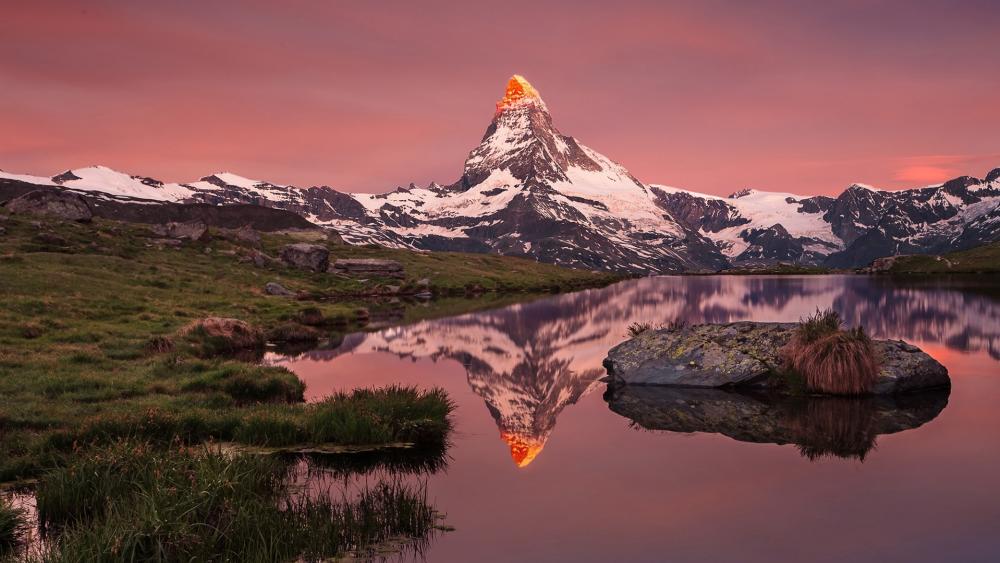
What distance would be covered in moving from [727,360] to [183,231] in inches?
4573

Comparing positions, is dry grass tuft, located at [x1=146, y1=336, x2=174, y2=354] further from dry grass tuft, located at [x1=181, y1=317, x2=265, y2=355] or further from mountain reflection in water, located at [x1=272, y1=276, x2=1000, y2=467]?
mountain reflection in water, located at [x1=272, y1=276, x2=1000, y2=467]

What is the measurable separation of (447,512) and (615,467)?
5.90 meters

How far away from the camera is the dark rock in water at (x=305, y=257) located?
407 ft

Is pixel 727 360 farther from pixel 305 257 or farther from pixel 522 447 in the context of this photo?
pixel 305 257

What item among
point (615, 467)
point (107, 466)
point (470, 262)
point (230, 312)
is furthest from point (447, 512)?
point (470, 262)

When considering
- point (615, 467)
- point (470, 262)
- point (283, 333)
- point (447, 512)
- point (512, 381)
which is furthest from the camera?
point (470, 262)

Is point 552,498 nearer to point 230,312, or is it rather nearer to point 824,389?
point 824,389

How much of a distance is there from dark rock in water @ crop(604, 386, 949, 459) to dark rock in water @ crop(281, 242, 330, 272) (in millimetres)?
102946

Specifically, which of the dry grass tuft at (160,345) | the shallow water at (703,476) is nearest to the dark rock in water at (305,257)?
the dry grass tuft at (160,345)

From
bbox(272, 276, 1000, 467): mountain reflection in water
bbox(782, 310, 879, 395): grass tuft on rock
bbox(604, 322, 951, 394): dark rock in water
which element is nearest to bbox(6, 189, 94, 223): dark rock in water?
bbox(272, 276, 1000, 467): mountain reflection in water

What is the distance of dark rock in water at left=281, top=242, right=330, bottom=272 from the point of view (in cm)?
12406

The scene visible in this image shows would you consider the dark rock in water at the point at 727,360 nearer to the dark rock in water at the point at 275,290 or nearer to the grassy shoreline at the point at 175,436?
the grassy shoreline at the point at 175,436

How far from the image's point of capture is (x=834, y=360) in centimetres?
2820

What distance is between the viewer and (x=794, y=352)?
3009 centimetres
